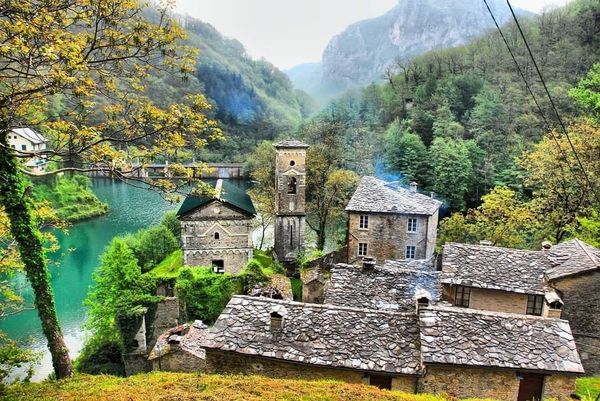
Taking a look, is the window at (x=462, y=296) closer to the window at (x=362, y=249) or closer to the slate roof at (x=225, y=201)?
the window at (x=362, y=249)

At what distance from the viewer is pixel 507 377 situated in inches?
433

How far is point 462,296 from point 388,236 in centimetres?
1076

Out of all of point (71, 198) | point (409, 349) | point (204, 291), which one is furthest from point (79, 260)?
point (409, 349)

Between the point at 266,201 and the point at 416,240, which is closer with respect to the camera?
the point at 416,240

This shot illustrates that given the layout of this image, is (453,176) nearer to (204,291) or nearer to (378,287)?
(378,287)

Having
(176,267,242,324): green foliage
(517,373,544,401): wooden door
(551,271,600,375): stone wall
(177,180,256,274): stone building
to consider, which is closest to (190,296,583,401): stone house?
(517,373,544,401): wooden door

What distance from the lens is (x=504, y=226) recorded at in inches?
1043

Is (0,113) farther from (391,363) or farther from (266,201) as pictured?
(266,201)

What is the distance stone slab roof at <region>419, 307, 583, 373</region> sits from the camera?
10.8m

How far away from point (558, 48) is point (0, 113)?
62.2 meters

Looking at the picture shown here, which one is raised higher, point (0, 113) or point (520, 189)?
point (0, 113)

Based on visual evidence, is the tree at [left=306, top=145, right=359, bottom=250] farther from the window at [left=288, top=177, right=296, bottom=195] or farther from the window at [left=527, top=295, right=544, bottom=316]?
the window at [left=527, top=295, right=544, bottom=316]

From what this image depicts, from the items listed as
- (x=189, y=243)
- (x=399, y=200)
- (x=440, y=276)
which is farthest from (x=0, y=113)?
(x=399, y=200)

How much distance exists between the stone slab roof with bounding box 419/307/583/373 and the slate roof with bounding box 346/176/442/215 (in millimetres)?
15415
